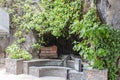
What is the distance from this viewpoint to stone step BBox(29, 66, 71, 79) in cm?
731

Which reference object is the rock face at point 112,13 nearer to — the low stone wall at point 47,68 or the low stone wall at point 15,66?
the low stone wall at point 47,68

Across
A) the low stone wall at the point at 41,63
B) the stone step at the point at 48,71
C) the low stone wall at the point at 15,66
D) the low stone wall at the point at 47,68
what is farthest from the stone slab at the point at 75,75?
the low stone wall at the point at 15,66

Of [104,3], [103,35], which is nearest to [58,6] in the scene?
[104,3]

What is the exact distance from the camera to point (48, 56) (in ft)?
28.7

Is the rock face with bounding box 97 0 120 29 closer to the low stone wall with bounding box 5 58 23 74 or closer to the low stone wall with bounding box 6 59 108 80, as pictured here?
the low stone wall with bounding box 6 59 108 80

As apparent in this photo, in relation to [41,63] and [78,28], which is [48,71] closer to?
[41,63]

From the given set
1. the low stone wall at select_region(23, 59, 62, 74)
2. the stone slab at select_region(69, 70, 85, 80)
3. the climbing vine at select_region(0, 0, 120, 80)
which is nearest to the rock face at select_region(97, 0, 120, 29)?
the climbing vine at select_region(0, 0, 120, 80)

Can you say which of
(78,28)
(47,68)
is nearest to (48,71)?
(47,68)

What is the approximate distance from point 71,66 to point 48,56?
1.43 m

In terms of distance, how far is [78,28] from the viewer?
5.15m

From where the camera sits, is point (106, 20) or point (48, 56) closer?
point (106, 20)

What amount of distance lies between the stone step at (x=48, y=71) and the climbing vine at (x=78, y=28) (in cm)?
119

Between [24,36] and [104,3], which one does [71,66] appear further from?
[104,3]

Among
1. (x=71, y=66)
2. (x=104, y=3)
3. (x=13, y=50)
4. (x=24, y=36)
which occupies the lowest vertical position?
(x=71, y=66)
